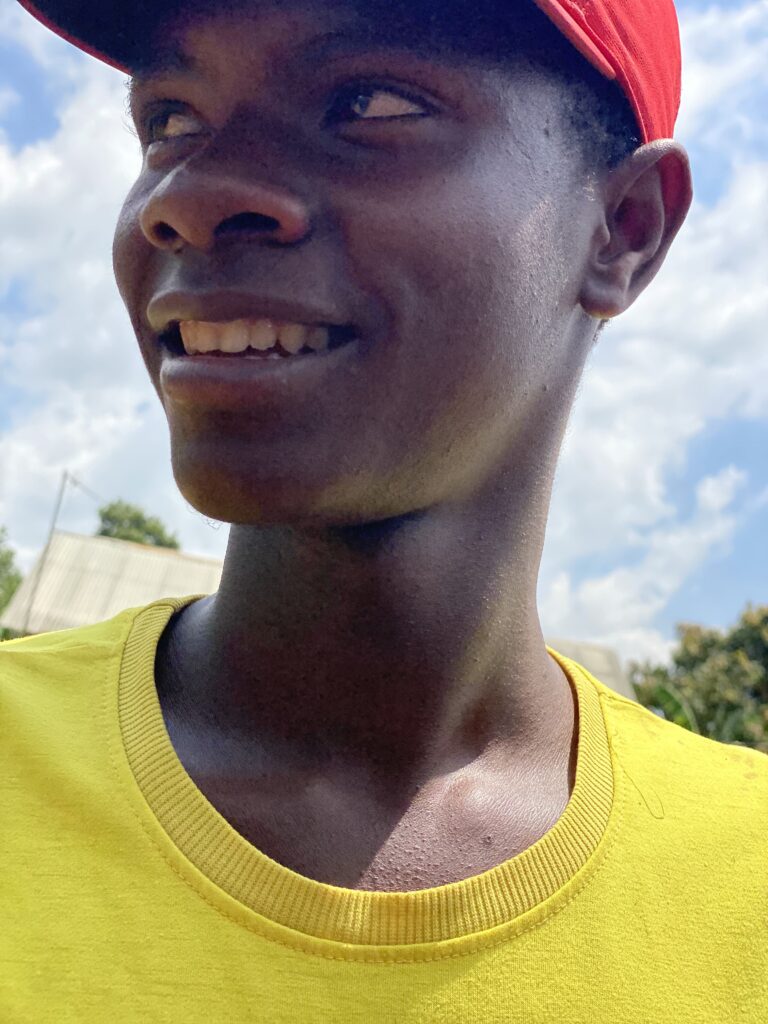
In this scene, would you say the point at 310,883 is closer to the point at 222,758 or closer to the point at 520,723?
the point at 222,758

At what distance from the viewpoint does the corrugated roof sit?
19.2 m

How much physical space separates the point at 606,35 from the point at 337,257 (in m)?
0.67

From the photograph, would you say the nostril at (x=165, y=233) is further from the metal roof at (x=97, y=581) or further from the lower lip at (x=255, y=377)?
the metal roof at (x=97, y=581)

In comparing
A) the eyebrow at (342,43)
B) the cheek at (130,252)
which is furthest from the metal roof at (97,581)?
the eyebrow at (342,43)

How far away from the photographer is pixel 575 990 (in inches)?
57.4

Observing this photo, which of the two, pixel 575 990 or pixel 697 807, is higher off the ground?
pixel 697 807

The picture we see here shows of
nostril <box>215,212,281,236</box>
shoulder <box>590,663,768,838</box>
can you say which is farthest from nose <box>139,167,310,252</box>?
shoulder <box>590,663,768,838</box>

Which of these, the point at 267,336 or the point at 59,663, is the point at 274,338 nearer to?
the point at 267,336

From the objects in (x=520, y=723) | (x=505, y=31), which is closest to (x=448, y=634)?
(x=520, y=723)

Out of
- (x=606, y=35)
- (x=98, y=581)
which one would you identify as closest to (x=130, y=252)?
(x=606, y=35)

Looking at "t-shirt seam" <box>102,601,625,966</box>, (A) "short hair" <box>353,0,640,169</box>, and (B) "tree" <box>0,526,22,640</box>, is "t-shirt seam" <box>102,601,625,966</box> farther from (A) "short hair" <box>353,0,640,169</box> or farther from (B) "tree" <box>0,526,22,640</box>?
(B) "tree" <box>0,526,22,640</box>

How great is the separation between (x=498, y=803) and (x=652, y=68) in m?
1.39

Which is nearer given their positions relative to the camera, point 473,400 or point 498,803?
point 473,400

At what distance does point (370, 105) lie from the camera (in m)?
1.62
